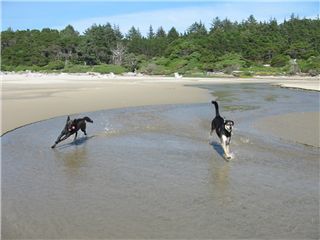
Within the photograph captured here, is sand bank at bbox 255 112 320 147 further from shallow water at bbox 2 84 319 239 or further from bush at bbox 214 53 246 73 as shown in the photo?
bush at bbox 214 53 246 73

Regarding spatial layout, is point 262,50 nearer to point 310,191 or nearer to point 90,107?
point 90,107

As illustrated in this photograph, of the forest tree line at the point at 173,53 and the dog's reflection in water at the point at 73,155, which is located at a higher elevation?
the forest tree line at the point at 173,53

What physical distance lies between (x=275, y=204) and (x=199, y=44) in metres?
81.5

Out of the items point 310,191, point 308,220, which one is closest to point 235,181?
point 310,191

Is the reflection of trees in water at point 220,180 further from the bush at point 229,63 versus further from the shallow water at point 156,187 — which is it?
the bush at point 229,63

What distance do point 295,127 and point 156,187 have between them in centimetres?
761

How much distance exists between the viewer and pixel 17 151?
951cm

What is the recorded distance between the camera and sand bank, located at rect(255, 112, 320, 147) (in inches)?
433

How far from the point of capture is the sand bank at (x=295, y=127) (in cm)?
1099

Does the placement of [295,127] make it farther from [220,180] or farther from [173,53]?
[173,53]

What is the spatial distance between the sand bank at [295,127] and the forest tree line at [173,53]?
52989 millimetres

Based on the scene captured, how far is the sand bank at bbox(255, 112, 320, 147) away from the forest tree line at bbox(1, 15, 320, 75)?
Answer: 52989 mm

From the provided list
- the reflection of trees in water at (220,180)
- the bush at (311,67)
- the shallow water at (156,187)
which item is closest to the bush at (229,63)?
the bush at (311,67)

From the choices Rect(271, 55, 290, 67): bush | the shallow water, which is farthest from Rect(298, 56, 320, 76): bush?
the shallow water
